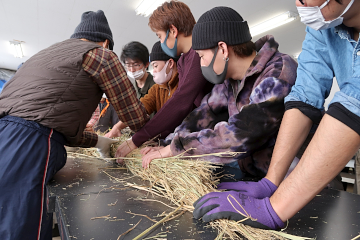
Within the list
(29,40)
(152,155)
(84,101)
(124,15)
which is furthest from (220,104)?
(29,40)

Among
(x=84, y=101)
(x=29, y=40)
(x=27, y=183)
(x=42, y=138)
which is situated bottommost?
(x=27, y=183)

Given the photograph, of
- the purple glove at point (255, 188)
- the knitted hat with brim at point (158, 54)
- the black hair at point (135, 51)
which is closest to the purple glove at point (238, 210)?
the purple glove at point (255, 188)

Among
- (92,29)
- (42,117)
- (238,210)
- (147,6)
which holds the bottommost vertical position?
(238,210)

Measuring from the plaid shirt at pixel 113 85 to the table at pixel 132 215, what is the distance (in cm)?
50

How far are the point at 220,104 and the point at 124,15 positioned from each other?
496cm

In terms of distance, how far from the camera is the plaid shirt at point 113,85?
4.05 feet

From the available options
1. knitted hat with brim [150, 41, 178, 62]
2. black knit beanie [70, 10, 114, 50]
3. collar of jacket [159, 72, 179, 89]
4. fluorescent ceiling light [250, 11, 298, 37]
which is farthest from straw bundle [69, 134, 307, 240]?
fluorescent ceiling light [250, 11, 298, 37]

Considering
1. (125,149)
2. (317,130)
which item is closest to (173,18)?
(125,149)

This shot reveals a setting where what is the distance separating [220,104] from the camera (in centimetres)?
142

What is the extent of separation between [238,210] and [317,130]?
33 centimetres

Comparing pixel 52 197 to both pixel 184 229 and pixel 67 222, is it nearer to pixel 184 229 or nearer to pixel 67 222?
pixel 67 222

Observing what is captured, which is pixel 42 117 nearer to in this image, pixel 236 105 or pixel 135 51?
pixel 236 105

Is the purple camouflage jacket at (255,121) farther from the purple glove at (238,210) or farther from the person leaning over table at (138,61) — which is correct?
the person leaning over table at (138,61)

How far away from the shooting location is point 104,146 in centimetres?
169
